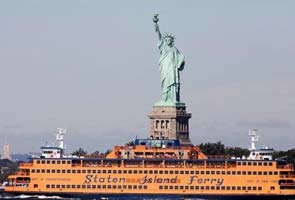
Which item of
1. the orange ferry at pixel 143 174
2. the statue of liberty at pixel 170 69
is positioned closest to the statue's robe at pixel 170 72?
the statue of liberty at pixel 170 69

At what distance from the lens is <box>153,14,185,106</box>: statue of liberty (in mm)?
158500

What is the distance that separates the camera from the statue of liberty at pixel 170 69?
158500mm

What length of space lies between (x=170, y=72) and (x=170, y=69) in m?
0.35

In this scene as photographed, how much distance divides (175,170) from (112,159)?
6982mm

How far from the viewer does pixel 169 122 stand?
156875mm

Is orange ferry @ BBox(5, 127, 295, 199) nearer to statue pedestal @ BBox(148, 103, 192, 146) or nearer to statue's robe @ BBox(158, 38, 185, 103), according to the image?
statue pedestal @ BBox(148, 103, 192, 146)

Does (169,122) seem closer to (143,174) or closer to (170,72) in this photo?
(170,72)

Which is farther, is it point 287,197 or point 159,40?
point 159,40

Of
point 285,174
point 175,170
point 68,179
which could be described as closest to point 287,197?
point 285,174

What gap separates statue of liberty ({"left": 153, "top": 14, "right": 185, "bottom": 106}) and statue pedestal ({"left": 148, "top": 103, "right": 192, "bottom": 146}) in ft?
3.68

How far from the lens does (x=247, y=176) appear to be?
14375 cm

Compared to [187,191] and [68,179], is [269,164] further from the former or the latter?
[68,179]


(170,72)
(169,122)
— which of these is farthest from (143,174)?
(170,72)

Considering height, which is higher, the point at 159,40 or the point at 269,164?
the point at 159,40
